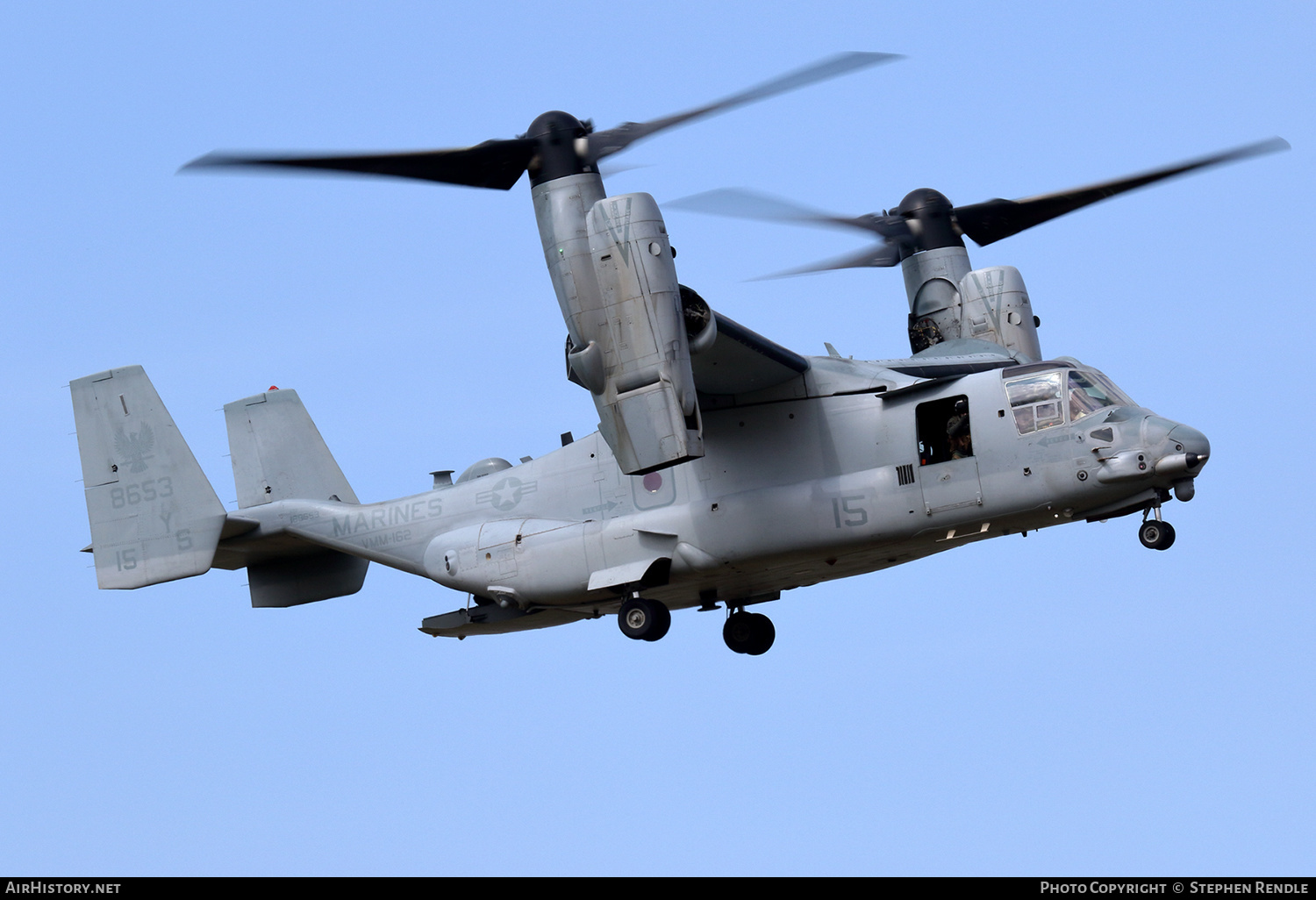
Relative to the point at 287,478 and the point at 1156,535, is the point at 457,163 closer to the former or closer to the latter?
the point at 287,478

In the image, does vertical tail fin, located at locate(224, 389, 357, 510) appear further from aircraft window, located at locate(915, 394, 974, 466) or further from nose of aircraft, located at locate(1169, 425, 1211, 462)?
nose of aircraft, located at locate(1169, 425, 1211, 462)

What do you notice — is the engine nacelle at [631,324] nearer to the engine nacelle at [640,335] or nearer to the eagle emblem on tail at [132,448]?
the engine nacelle at [640,335]

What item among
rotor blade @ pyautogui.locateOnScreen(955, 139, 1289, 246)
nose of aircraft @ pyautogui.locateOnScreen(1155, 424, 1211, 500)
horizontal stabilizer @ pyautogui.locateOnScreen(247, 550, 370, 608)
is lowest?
nose of aircraft @ pyautogui.locateOnScreen(1155, 424, 1211, 500)

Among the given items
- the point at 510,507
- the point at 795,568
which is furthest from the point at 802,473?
the point at 510,507

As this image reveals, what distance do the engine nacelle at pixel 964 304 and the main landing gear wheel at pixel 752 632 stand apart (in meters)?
4.38

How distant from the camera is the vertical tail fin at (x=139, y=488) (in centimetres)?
2041

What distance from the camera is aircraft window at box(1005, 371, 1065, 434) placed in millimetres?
17281

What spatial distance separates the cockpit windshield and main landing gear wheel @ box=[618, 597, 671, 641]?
444cm

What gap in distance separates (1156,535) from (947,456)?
2.33 meters

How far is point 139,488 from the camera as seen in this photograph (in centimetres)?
2064

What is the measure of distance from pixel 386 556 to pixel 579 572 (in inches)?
120

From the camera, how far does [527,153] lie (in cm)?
1702

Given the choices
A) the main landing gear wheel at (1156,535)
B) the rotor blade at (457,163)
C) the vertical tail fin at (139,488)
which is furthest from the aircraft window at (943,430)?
Result: the vertical tail fin at (139,488)

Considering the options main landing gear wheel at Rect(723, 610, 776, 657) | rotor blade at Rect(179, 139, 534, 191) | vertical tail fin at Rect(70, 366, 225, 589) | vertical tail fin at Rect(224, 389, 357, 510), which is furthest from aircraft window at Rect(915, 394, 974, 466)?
vertical tail fin at Rect(70, 366, 225, 589)
